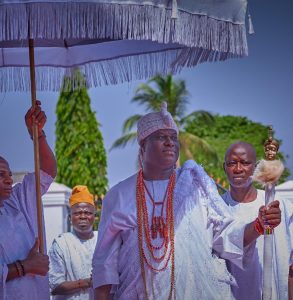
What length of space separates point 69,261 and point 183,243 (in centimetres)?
361

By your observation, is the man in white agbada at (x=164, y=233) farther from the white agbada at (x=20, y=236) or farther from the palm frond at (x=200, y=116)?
the palm frond at (x=200, y=116)

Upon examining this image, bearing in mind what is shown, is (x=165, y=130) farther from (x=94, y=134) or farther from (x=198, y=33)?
(x=94, y=134)

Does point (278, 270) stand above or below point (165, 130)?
below

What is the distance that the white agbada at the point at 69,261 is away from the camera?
901 centimetres

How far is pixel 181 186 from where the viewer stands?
5.89 meters

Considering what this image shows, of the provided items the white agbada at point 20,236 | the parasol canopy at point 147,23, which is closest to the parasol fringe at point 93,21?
the parasol canopy at point 147,23

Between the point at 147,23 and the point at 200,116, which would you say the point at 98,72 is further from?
the point at 200,116

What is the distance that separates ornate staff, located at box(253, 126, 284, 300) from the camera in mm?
5164

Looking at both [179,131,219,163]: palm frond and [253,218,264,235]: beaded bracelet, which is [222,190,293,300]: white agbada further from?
[179,131,219,163]: palm frond

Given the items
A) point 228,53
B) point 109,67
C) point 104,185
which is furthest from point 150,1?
point 104,185

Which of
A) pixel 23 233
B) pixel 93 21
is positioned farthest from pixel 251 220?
pixel 93 21

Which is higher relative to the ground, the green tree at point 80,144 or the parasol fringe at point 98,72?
the parasol fringe at point 98,72

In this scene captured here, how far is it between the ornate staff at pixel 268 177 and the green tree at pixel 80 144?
98.9ft

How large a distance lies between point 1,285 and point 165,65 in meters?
2.07
